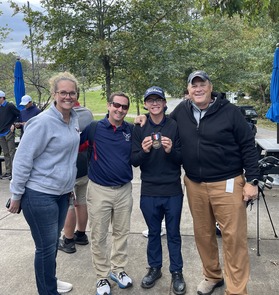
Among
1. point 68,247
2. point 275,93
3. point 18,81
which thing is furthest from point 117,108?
point 18,81

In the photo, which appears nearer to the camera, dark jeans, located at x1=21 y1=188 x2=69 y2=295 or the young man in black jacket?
dark jeans, located at x1=21 y1=188 x2=69 y2=295

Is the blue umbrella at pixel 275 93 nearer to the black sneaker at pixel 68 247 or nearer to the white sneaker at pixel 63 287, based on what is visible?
the black sneaker at pixel 68 247

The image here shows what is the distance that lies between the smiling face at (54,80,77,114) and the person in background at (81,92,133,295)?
49 centimetres

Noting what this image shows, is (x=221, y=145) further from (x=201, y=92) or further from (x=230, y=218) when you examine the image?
(x=230, y=218)

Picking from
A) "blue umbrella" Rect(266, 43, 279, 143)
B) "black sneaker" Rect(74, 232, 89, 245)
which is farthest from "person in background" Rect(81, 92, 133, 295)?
"blue umbrella" Rect(266, 43, 279, 143)

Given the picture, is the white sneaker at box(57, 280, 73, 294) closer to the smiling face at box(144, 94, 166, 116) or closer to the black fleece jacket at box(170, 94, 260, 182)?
the black fleece jacket at box(170, 94, 260, 182)

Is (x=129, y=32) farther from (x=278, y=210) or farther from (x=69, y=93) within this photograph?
(x=69, y=93)

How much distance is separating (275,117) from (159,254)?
4.49 meters

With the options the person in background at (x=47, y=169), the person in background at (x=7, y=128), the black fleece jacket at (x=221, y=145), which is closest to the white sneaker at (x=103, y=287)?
the person in background at (x=47, y=169)

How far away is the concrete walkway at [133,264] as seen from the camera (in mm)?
3217

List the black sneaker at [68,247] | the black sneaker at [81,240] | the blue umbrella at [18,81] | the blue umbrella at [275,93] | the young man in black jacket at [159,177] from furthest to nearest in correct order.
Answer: the blue umbrella at [18,81] < the blue umbrella at [275,93] < the black sneaker at [81,240] < the black sneaker at [68,247] < the young man in black jacket at [159,177]

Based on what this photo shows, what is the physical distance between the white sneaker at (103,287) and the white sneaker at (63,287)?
30cm

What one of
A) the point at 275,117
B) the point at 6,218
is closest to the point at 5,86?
the point at 6,218

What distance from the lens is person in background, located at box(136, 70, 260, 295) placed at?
2762 mm
